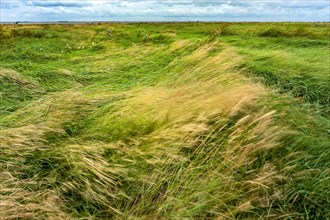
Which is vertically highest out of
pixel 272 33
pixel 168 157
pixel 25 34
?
pixel 272 33

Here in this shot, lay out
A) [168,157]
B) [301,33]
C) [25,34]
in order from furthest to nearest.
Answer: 1. [301,33]
2. [25,34]
3. [168,157]

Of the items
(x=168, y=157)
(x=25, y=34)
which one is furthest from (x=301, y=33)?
(x=168, y=157)

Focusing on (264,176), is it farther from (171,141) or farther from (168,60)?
(168,60)

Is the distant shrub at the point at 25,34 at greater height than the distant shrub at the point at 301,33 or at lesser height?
lesser

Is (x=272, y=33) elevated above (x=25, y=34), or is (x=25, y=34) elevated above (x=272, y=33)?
(x=272, y=33)

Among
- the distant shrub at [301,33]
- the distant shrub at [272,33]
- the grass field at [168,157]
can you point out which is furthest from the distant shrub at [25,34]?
→ the grass field at [168,157]

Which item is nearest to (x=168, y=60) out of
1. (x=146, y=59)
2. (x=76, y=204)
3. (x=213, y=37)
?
(x=146, y=59)

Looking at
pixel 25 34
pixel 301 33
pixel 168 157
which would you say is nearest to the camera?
pixel 168 157

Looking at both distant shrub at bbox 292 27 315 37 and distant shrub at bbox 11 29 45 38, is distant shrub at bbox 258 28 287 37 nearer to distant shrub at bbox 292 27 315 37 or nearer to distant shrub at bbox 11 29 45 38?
distant shrub at bbox 292 27 315 37

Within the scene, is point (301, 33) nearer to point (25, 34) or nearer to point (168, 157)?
point (25, 34)

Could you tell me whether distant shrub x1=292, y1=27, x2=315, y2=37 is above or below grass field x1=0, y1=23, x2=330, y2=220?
above

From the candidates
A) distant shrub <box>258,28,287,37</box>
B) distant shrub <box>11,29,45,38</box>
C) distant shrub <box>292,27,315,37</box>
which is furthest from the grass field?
distant shrub <box>292,27,315,37</box>

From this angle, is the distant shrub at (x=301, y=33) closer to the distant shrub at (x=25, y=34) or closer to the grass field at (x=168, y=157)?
the distant shrub at (x=25, y=34)

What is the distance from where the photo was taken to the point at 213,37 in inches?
263
